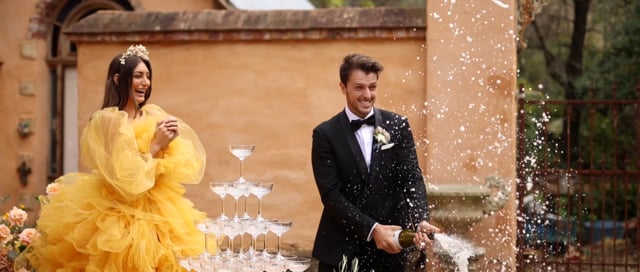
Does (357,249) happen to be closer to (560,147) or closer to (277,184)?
(277,184)

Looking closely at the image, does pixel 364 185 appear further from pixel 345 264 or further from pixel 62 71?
pixel 62 71

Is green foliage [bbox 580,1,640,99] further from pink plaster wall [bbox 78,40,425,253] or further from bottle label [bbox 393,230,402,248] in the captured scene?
bottle label [bbox 393,230,402,248]

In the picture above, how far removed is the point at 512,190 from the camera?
8562 mm

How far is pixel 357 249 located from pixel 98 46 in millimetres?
4989

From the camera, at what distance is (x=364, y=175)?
5.58 m

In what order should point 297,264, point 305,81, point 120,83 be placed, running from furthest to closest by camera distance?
point 305,81, point 120,83, point 297,264

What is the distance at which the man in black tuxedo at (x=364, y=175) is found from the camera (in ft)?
18.2

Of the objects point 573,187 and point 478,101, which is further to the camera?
point 573,187

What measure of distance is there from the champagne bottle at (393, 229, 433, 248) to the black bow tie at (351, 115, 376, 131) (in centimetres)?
67

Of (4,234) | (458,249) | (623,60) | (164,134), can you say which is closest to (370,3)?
(623,60)

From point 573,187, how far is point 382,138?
871 cm

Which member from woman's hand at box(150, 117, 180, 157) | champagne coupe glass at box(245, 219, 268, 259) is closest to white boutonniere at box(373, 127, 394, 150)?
champagne coupe glass at box(245, 219, 268, 259)

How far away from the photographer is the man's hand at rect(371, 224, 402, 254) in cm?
529

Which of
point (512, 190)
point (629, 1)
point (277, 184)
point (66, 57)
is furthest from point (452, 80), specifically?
point (629, 1)
